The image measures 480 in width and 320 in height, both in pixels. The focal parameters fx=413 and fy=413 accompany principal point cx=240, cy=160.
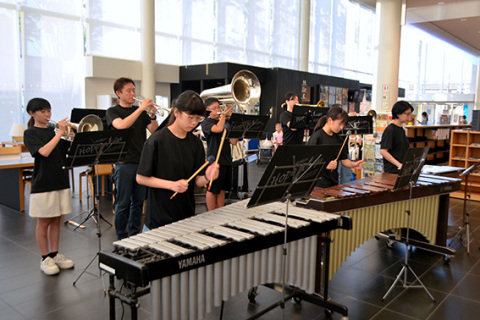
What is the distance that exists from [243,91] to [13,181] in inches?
157

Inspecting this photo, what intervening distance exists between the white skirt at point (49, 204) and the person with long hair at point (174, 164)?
1542 mm

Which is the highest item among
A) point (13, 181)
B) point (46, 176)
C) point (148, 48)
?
point (148, 48)

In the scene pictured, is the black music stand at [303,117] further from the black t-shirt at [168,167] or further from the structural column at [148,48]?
the structural column at [148,48]

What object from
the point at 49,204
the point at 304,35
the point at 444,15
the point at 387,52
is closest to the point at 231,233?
the point at 49,204

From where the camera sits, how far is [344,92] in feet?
51.7

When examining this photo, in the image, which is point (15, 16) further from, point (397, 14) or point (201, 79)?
point (397, 14)

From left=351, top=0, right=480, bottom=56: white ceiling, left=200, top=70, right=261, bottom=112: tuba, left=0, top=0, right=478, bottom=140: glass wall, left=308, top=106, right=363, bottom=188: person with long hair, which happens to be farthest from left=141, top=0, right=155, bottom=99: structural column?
left=308, top=106, right=363, bottom=188: person with long hair

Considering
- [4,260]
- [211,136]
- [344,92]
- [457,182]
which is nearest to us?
[4,260]

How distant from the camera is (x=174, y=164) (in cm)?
273

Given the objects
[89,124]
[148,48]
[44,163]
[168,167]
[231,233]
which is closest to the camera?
[231,233]

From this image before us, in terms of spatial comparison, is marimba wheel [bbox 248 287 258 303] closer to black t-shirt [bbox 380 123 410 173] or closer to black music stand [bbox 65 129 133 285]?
black music stand [bbox 65 129 133 285]

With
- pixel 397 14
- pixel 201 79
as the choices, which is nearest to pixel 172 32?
pixel 201 79

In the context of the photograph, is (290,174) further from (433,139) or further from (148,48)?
(433,139)

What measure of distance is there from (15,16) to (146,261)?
9234 millimetres
